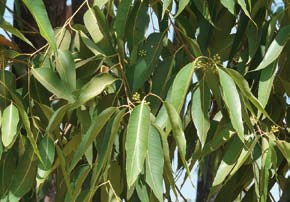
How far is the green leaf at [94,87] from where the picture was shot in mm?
1110

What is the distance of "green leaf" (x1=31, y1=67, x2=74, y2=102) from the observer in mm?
1162

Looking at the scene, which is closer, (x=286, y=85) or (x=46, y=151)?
(x=46, y=151)

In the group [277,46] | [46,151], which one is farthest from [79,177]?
[277,46]

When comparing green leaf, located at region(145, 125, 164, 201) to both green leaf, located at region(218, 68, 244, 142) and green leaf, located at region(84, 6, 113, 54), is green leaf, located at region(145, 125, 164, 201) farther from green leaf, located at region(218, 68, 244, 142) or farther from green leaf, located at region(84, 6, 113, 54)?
green leaf, located at region(84, 6, 113, 54)

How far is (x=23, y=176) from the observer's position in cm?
116

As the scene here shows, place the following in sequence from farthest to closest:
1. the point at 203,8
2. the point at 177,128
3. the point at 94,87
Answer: the point at 203,8 → the point at 94,87 → the point at 177,128

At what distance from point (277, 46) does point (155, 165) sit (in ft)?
1.07

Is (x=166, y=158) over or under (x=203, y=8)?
under

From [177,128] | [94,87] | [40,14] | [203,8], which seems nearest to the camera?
[40,14]

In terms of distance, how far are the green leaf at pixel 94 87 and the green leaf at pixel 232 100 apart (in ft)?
0.62

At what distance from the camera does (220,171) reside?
1173 millimetres

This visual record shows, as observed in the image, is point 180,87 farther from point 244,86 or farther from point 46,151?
point 46,151

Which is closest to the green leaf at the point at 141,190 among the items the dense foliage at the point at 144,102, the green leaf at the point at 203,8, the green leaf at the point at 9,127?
the dense foliage at the point at 144,102

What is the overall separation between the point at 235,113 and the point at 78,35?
0.42 m
